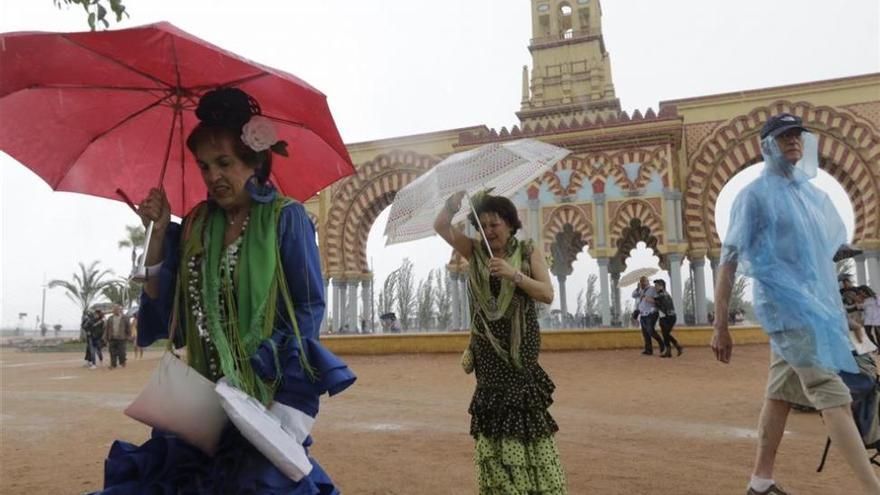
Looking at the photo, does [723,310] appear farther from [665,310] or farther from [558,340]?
[558,340]

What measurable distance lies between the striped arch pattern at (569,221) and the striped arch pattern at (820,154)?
2693mm

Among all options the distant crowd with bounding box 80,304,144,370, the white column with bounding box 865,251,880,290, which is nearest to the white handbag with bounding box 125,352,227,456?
the distant crowd with bounding box 80,304,144,370

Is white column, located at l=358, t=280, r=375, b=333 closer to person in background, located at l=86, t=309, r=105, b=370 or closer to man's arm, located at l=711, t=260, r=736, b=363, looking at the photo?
person in background, located at l=86, t=309, r=105, b=370

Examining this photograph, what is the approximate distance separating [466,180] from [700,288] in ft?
49.5

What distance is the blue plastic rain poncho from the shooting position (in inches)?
112

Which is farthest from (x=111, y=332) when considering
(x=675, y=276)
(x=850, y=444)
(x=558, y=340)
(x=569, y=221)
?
(x=850, y=444)

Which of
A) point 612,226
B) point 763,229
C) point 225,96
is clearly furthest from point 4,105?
point 612,226

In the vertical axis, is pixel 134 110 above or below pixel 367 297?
above

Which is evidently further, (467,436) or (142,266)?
(467,436)

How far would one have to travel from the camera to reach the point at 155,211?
6.17ft

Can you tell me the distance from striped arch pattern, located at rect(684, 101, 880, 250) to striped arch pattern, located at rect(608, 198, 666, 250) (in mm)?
1007

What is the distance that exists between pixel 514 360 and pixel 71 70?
6.93 ft

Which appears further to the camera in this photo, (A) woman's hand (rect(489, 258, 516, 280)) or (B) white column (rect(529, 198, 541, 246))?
(B) white column (rect(529, 198, 541, 246))

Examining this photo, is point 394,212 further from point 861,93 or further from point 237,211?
point 861,93
